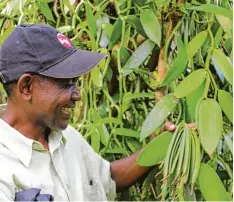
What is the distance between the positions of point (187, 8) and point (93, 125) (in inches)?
12.2

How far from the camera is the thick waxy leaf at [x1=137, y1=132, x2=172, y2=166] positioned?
114cm

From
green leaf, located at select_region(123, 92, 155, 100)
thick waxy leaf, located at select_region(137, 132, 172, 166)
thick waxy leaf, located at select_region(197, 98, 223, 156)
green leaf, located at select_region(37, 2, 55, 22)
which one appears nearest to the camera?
thick waxy leaf, located at select_region(197, 98, 223, 156)

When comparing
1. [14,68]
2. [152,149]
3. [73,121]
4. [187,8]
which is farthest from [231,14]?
Result: [73,121]

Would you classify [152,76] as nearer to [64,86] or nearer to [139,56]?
[139,56]

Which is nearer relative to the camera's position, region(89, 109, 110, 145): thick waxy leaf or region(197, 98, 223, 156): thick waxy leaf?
region(197, 98, 223, 156): thick waxy leaf

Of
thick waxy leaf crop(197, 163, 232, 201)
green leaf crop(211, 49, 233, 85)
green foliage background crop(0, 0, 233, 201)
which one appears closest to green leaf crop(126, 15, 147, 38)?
green foliage background crop(0, 0, 233, 201)

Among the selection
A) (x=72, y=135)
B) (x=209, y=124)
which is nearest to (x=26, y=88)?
(x=72, y=135)

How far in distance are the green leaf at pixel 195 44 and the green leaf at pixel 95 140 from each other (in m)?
0.28

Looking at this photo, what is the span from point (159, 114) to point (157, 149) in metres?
0.06

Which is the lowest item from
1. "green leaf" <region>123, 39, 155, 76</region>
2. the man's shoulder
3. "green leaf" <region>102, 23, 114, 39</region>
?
the man's shoulder

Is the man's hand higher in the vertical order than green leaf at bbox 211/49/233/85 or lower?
lower

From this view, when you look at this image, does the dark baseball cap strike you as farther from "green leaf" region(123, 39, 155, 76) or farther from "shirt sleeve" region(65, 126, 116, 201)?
"shirt sleeve" region(65, 126, 116, 201)

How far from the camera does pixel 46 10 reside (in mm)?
1389

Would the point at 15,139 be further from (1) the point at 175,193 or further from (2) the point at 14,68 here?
(1) the point at 175,193
